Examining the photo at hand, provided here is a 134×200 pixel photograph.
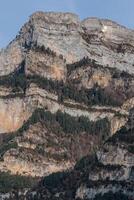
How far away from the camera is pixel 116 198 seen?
656 feet

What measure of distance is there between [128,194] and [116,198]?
6.12ft

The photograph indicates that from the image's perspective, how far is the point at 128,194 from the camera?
199 meters
